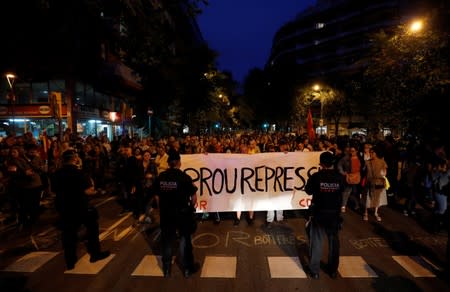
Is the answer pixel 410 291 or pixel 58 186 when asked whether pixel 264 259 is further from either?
pixel 58 186

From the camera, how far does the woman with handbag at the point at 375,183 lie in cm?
818

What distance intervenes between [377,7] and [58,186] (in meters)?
65.6

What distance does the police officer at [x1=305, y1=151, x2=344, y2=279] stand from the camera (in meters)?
4.91

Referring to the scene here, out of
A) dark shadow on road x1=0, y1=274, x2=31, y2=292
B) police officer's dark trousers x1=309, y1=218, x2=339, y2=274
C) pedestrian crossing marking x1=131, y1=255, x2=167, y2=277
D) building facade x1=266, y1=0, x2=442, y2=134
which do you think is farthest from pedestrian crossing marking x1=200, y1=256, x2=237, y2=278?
building facade x1=266, y1=0, x2=442, y2=134

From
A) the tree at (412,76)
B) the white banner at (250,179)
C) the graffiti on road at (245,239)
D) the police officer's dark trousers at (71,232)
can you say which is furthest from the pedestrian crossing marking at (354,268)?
the tree at (412,76)

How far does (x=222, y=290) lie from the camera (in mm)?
4715

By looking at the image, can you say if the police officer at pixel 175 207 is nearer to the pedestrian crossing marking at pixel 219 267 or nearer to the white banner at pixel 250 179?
the pedestrian crossing marking at pixel 219 267

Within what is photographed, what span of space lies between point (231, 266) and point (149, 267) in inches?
52.7

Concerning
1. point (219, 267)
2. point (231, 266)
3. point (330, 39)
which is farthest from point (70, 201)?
point (330, 39)

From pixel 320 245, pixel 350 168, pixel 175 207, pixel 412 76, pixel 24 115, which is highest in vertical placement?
pixel 412 76

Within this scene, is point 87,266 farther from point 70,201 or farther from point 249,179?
point 249,179

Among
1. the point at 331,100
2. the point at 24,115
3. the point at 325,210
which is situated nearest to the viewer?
the point at 325,210

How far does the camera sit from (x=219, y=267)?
18.0 feet

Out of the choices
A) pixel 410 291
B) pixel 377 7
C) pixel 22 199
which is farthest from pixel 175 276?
pixel 377 7
